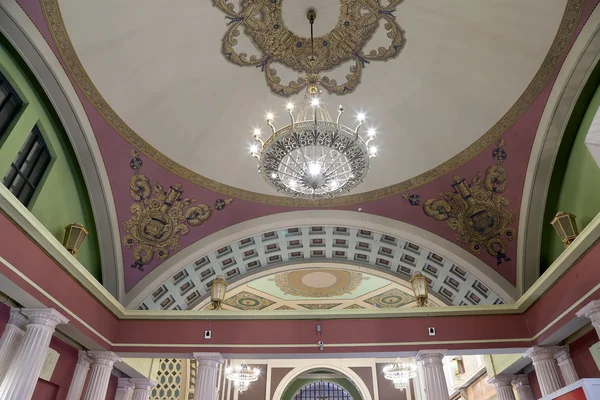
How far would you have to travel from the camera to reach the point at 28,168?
8.66 m

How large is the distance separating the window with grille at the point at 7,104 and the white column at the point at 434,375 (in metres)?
10.2

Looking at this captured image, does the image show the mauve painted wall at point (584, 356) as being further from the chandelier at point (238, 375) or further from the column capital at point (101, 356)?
the chandelier at point (238, 375)

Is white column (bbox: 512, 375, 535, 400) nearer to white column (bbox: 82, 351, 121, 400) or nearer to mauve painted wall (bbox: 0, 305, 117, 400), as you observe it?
white column (bbox: 82, 351, 121, 400)

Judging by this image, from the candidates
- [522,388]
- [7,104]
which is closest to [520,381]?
[522,388]

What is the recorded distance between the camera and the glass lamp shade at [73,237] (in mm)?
9188

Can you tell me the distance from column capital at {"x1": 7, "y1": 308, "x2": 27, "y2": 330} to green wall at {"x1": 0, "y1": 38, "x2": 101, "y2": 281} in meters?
1.79

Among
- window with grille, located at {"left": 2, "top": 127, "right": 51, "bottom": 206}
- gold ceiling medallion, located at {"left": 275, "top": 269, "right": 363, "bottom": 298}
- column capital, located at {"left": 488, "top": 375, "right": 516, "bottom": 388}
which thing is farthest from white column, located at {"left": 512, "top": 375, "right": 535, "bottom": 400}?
window with grille, located at {"left": 2, "top": 127, "right": 51, "bottom": 206}

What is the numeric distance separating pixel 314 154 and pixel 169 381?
14.6 m

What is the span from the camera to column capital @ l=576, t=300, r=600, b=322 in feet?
23.8

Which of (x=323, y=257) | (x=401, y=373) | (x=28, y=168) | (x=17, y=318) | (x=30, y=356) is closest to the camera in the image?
(x=30, y=356)

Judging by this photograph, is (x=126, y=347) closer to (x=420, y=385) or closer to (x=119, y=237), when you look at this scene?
(x=119, y=237)

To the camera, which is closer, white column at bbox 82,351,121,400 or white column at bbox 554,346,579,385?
white column at bbox 554,346,579,385

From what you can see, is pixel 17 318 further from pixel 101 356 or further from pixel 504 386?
pixel 504 386

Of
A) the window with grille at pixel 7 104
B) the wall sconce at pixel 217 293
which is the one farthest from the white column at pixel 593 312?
the window with grille at pixel 7 104
